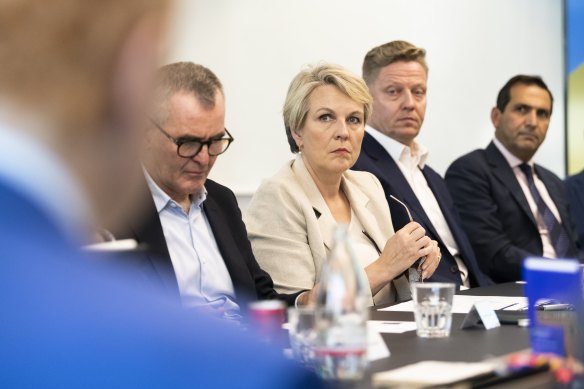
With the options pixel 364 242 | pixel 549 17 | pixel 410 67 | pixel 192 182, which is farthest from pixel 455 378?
pixel 549 17

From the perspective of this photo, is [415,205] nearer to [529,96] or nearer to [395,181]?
[395,181]

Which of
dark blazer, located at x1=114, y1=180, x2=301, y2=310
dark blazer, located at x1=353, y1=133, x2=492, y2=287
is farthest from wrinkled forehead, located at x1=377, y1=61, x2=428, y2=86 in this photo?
dark blazer, located at x1=114, y1=180, x2=301, y2=310

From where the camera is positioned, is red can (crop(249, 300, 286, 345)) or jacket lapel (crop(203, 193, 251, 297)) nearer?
red can (crop(249, 300, 286, 345))

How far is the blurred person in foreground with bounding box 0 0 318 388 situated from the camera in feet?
1.99

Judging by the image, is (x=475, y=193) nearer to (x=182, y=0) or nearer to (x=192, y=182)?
(x=192, y=182)

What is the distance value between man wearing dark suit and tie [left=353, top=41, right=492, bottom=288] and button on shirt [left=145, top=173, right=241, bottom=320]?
114cm

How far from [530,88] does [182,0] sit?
529 cm

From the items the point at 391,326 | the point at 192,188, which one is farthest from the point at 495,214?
the point at 391,326

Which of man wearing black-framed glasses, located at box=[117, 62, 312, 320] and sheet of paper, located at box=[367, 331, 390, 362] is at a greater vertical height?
man wearing black-framed glasses, located at box=[117, 62, 312, 320]

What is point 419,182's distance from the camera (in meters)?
4.45

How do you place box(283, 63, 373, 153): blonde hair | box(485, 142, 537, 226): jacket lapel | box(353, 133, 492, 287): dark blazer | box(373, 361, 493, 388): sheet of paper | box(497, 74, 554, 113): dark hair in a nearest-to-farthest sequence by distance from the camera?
box(373, 361, 493, 388): sheet of paper, box(283, 63, 373, 153): blonde hair, box(353, 133, 492, 287): dark blazer, box(485, 142, 537, 226): jacket lapel, box(497, 74, 554, 113): dark hair

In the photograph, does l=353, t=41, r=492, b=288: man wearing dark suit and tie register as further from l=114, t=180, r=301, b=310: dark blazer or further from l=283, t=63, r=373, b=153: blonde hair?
l=114, t=180, r=301, b=310: dark blazer

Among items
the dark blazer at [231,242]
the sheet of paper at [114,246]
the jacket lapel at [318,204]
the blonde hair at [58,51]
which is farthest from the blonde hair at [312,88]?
the blonde hair at [58,51]

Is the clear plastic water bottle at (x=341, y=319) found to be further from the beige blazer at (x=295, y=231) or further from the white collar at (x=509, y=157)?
the white collar at (x=509, y=157)
